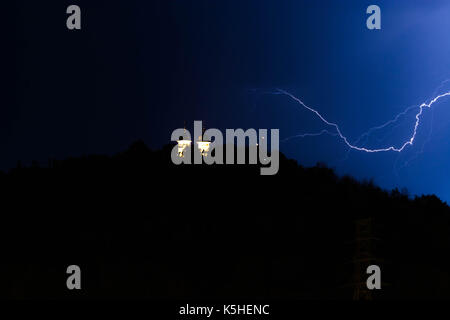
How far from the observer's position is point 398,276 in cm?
4584

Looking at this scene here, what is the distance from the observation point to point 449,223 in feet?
188

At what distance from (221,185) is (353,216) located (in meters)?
10.4

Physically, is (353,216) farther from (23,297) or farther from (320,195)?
(23,297)

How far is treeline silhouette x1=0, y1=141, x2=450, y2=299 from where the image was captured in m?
41.2

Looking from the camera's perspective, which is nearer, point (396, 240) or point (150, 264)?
point (150, 264)

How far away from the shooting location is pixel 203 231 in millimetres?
49688

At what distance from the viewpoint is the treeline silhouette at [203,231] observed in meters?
41.2

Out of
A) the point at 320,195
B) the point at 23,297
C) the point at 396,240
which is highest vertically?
the point at 320,195
